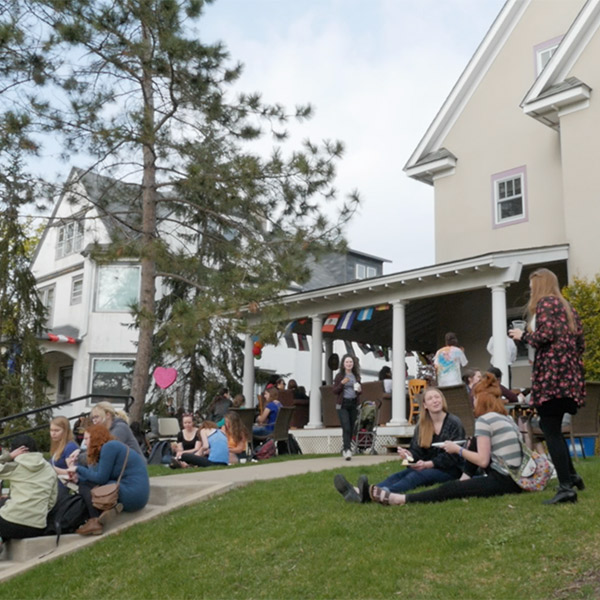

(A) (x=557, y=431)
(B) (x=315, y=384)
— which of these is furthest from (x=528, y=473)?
(B) (x=315, y=384)

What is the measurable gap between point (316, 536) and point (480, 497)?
1.53 metres

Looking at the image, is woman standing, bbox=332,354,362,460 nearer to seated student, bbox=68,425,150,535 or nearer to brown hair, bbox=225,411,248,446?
brown hair, bbox=225,411,248,446

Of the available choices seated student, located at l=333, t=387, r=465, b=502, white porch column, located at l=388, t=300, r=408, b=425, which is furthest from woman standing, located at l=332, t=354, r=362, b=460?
seated student, located at l=333, t=387, r=465, b=502

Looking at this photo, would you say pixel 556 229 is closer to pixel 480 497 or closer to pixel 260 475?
pixel 260 475

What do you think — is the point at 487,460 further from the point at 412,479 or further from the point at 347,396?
the point at 347,396

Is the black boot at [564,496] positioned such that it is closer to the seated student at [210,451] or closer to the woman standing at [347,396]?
the woman standing at [347,396]

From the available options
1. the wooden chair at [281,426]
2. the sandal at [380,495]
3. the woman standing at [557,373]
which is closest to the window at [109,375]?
the wooden chair at [281,426]

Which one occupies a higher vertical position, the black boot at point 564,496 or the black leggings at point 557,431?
the black leggings at point 557,431

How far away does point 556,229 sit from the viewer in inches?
612

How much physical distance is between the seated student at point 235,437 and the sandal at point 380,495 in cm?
587

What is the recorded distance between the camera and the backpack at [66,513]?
Answer: 753 centimetres

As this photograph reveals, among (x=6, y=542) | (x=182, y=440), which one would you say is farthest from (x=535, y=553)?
(x=182, y=440)

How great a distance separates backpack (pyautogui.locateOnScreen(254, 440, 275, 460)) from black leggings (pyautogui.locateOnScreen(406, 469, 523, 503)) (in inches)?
279

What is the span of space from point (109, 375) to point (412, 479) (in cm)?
2336
